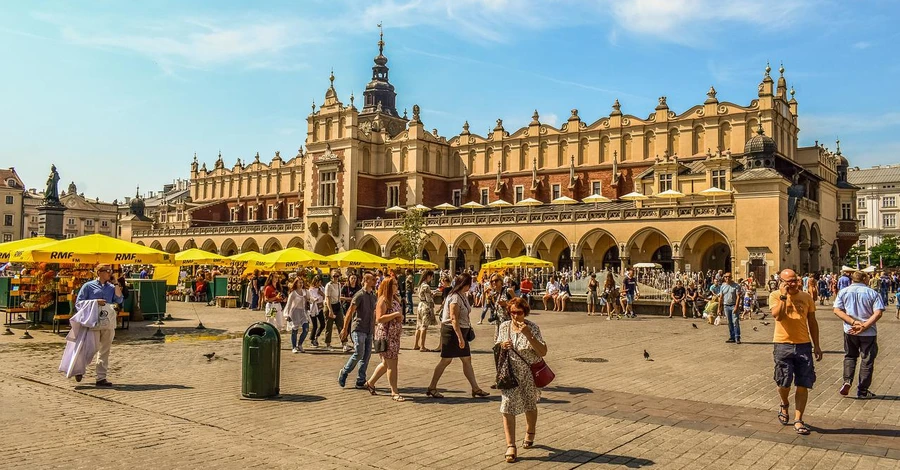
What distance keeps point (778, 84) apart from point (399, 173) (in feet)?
91.9

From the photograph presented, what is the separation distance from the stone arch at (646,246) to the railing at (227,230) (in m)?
27.7

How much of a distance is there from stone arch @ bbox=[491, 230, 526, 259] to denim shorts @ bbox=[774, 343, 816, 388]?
36.5 meters

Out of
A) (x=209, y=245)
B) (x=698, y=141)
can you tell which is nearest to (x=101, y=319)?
(x=698, y=141)

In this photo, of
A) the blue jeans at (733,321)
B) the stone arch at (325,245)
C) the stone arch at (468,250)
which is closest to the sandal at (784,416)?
the blue jeans at (733,321)

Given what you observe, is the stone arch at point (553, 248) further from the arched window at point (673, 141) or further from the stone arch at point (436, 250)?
the arched window at point (673, 141)

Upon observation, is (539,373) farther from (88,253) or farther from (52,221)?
(52,221)

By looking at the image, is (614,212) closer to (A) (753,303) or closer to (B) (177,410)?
(A) (753,303)

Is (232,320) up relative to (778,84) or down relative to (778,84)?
down

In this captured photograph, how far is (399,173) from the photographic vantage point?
55656mm

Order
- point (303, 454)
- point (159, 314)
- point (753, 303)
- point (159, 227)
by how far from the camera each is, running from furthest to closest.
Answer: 1. point (159, 227)
2. point (753, 303)
3. point (159, 314)
4. point (303, 454)

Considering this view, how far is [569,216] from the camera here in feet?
138

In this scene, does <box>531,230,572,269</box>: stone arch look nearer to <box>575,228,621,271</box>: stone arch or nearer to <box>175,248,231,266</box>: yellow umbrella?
<box>575,228,621,271</box>: stone arch

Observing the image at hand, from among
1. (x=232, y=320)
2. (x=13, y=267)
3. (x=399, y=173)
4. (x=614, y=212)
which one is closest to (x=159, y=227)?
(x=13, y=267)

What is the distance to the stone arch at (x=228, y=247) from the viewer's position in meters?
62.9
